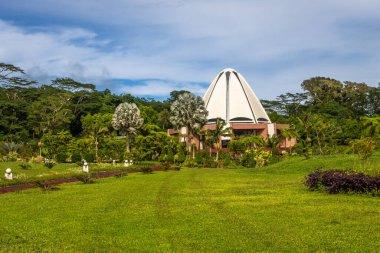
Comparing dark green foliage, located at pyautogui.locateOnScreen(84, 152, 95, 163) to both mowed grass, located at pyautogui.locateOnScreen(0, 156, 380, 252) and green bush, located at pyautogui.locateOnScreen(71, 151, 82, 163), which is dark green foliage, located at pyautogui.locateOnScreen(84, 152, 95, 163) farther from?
mowed grass, located at pyautogui.locateOnScreen(0, 156, 380, 252)

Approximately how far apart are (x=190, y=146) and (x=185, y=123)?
111 inches

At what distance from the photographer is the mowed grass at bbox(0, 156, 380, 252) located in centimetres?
720

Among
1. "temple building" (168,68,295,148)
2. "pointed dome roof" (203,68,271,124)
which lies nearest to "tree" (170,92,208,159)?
"temple building" (168,68,295,148)

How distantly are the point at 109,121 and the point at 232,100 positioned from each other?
74.8 ft

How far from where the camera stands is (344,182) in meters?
13.9

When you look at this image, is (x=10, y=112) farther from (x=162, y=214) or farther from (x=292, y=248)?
(x=292, y=248)

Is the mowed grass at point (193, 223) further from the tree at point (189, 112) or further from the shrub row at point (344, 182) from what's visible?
the tree at point (189, 112)

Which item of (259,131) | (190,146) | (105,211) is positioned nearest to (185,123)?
(190,146)

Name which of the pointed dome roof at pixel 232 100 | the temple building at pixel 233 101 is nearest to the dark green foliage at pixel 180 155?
the temple building at pixel 233 101

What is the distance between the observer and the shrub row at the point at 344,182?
1352cm

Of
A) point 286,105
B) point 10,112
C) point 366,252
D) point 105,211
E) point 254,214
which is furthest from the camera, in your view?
point 286,105

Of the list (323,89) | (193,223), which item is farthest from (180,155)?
(323,89)

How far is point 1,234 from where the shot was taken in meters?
8.26

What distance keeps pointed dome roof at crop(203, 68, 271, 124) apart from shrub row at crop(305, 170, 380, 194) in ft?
168
